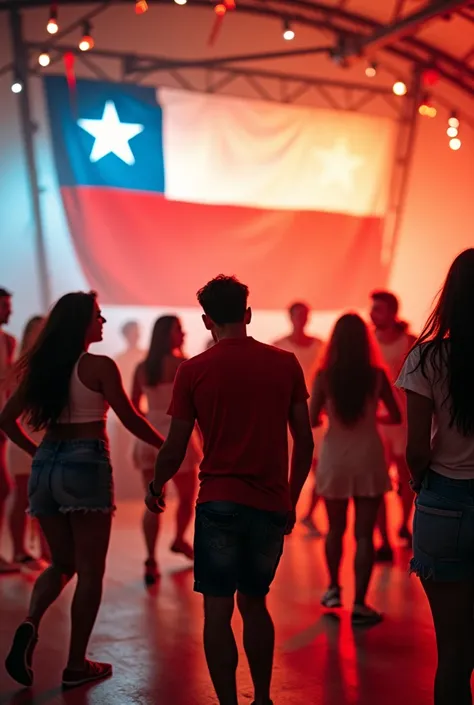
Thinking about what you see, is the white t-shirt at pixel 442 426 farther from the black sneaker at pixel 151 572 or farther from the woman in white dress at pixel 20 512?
the woman in white dress at pixel 20 512

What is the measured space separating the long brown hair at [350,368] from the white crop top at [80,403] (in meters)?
1.34

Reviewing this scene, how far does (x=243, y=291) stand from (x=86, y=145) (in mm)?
5715

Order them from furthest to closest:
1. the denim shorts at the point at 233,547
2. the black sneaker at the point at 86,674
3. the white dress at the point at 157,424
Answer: the white dress at the point at 157,424, the black sneaker at the point at 86,674, the denim shorts at the point at 233,547

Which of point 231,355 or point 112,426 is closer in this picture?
point 231,355

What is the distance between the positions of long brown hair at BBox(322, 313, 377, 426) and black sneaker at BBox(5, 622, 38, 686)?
175cm

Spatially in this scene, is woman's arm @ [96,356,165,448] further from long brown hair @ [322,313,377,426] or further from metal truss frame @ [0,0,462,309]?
metal truss frame @ [0,0,462,309]

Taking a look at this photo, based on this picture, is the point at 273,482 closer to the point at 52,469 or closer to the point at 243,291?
the point at 243,291

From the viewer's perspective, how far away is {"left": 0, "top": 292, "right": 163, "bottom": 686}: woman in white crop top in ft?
11.1

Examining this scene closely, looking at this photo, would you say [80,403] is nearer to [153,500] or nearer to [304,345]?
[153,500]

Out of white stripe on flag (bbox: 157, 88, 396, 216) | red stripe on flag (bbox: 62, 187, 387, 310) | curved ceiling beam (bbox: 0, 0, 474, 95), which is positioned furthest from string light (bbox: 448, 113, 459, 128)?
red stripe on flag (bbox: 62, 187, 387, 310)

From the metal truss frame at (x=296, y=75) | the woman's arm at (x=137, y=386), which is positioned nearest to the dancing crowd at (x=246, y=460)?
the woman's arm at (x=137, y=386)

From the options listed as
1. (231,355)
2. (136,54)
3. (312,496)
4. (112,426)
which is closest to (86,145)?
(136,54)

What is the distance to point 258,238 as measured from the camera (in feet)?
29.3

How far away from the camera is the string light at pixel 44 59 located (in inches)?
300
